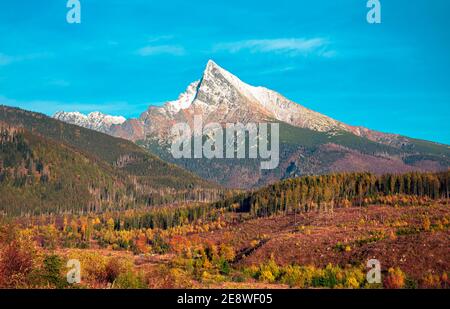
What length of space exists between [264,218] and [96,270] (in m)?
140

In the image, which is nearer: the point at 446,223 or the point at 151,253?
the point at 446,223

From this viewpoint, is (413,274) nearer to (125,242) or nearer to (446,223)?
(446,223)

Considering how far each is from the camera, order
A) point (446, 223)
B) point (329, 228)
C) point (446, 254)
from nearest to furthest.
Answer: point (446, 254), point (446, 223), point (329, 228)

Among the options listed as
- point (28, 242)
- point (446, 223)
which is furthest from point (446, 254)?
point (28, 242)

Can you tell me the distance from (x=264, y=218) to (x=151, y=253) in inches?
2022

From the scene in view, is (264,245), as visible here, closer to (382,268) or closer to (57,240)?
(382,268)
